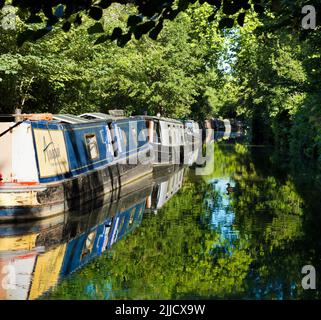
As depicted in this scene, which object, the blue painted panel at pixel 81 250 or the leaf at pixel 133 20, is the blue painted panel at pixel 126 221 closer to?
the blue painted panel at pixel 81 250

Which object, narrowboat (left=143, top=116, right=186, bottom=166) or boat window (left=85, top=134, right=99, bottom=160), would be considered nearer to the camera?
boat window (left=85, top=134, right=99, bottom=160)

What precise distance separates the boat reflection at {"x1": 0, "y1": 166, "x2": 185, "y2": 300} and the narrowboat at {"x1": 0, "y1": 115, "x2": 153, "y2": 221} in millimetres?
315

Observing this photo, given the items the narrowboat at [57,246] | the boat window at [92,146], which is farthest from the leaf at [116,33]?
the boat window at [92,146]

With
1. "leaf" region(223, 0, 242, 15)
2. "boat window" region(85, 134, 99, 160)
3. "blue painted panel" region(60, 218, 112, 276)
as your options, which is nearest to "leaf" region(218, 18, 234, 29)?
"leaf" region(223, 0, 242, 15)

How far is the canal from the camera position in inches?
321

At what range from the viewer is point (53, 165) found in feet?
45.2

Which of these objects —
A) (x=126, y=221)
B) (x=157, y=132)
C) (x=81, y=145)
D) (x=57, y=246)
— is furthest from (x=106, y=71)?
(x=57, y=246)

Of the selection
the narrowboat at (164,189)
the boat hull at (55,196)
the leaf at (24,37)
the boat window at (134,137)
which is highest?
the leaf at (24,37)

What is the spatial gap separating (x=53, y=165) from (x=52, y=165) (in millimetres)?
56

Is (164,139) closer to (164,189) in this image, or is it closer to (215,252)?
(164,189)

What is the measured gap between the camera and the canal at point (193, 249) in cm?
816

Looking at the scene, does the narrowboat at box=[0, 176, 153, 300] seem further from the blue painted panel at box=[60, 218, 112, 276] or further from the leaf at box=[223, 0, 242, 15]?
the leaf at box=[223, 0, 242, 15]

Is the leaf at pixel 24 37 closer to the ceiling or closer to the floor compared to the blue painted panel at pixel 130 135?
closer to the ceiling

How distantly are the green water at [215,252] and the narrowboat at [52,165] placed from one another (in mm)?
1772
